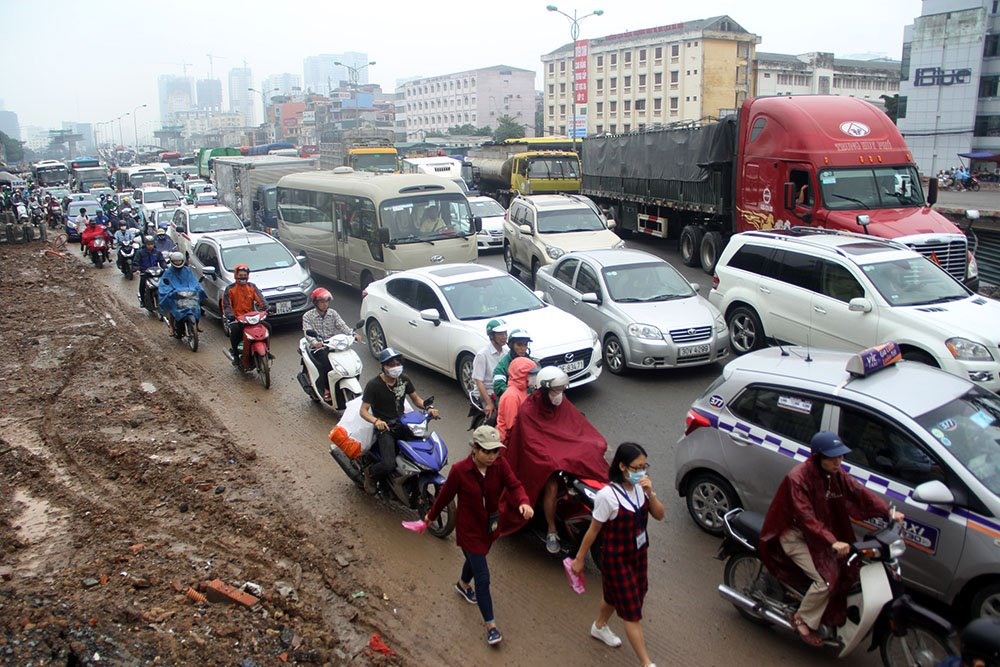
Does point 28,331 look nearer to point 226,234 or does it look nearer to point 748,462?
point 226,234

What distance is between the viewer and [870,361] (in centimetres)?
552

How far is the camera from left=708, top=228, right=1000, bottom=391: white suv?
886 cm

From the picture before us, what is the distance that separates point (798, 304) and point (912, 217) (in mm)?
4645

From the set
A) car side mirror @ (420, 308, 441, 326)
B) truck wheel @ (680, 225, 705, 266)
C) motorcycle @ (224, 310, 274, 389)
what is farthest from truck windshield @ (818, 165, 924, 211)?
motorcycle @ (224, 310, 274, 389)

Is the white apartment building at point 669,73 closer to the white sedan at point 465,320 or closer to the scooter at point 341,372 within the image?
the white sedan at point 465,320

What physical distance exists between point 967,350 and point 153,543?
8262 mm

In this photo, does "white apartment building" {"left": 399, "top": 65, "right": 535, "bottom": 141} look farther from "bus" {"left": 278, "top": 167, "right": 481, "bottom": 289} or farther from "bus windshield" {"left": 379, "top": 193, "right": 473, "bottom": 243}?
"bus windshield" {"left": 379, "top": 193, "right": 473, "bottom": 243}

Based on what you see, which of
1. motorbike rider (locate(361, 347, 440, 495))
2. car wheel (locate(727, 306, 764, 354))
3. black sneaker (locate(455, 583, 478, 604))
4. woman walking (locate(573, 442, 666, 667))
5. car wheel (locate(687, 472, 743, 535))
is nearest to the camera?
woman walking (locate(573, 442, 666, 667))

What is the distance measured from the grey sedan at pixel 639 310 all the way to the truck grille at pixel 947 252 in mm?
4143

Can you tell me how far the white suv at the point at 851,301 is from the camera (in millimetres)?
8859

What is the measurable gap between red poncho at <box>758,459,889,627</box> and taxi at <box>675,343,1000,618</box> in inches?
15.4

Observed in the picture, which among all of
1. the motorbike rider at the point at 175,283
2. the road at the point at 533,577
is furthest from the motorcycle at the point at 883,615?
the motorbike rider at the point at 175,283

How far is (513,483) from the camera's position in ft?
17.1

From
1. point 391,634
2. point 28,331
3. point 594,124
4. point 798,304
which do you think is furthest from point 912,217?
point 594,124
